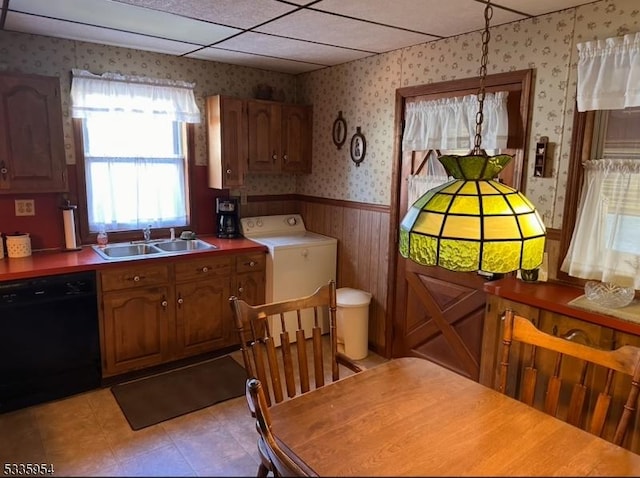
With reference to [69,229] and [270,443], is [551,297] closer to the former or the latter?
[270,443]

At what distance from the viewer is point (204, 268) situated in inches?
135

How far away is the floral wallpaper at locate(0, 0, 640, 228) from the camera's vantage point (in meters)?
2.45

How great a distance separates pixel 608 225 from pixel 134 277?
291cm

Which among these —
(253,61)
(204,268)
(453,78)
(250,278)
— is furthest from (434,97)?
(204,268)

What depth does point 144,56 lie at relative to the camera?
11.6ft

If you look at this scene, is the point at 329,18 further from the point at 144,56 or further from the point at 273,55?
the point at 144,56

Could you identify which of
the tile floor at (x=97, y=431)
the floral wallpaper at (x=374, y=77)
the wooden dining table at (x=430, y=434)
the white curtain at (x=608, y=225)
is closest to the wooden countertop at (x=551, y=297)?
the white curtain at (x=608, y=225)

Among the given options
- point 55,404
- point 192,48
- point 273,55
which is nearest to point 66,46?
point 192,48

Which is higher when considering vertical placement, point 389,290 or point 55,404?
point 389,290

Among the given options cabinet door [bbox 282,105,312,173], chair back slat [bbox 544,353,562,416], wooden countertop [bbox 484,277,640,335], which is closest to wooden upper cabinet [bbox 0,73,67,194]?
cabinet door [bbox 282,105,312,173]

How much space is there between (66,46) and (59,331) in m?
1.99

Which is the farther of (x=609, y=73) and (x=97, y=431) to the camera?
(x=97, y=431)

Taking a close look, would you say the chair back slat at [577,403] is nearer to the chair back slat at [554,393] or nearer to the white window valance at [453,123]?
the chair back slat at [554,393]

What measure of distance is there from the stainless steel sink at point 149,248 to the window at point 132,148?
139mm
